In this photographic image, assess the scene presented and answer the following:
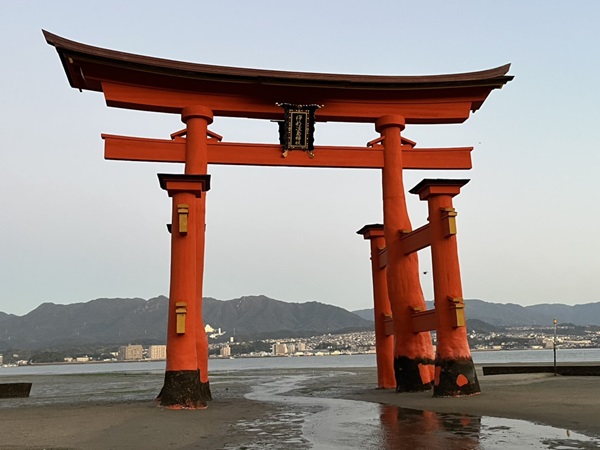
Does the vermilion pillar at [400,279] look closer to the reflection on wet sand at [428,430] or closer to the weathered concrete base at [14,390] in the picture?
the reflection on wet sand at [428,430]

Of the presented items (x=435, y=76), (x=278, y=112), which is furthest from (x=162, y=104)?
(x=435, y=76)

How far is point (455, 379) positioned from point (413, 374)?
191 cm

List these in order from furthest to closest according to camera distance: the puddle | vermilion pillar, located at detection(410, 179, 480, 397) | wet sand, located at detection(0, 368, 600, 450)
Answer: vermilion pillar, located at detection(410, 179, 480, 397) < wet sand, located at detection(0, 368, 600, 450) < the puddle

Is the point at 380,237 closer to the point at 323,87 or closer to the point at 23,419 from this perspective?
the point at 323,87

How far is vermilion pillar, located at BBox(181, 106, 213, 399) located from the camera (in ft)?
51.3

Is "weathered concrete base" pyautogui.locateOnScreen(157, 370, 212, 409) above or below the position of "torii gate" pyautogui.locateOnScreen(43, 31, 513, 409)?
below

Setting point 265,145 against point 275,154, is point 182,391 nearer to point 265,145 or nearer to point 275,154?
point 275,154

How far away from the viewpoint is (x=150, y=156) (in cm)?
1623

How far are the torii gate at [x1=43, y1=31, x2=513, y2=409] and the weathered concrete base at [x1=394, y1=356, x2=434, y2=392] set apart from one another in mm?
29

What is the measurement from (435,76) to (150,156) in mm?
8735

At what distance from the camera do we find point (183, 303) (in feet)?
47.3

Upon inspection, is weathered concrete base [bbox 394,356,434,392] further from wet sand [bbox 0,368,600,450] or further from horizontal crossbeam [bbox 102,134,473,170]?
horizontal crossbeam [bbox 102,134,473,170]

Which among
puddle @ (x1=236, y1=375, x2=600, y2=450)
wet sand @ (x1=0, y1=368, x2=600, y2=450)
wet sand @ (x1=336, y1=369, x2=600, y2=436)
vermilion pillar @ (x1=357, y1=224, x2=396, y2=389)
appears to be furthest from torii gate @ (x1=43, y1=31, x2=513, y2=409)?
puddle @ (x1=236, y1=375, x2=600, y2=450)

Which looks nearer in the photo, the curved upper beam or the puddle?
the puddle
